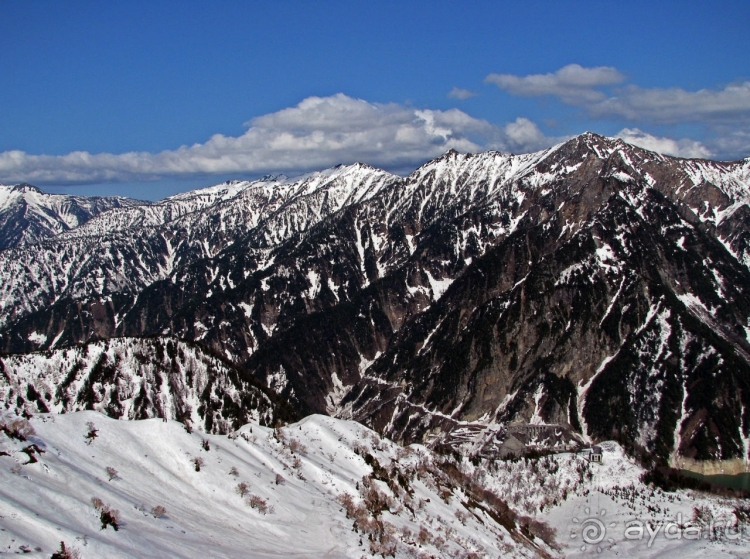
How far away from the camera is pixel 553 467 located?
141250mm

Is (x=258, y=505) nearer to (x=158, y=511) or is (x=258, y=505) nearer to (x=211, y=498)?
(x=211, y=498)

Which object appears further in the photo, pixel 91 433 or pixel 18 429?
pixel 91 433

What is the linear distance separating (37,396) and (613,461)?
131 meters

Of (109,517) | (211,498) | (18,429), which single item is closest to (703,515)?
(211,498)

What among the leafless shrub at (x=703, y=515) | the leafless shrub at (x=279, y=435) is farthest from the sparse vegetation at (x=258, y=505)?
the leafless shrub at (x=703, y=515)

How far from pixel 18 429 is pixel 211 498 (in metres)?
13.7

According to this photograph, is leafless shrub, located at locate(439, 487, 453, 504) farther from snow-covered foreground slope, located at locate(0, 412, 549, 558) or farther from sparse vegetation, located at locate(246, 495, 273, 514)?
sparse vegetation, located at locate(246, 495, 273, 514)

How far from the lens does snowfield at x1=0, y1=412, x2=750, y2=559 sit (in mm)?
36188

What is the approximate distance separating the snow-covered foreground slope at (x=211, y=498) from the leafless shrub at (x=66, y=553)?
0.87 ft

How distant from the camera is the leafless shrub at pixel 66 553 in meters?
30.8

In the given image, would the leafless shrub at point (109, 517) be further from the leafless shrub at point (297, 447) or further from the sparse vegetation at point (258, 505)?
the leafless shrub at point (297, 447)

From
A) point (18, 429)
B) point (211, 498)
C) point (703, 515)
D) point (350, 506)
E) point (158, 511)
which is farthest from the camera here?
point (703, 515)

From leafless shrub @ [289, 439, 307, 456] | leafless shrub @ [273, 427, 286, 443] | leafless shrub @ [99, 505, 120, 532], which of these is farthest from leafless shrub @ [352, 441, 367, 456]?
leafless shrub @ [99, 505, 120, 532]

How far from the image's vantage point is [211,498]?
47844 millimetres
